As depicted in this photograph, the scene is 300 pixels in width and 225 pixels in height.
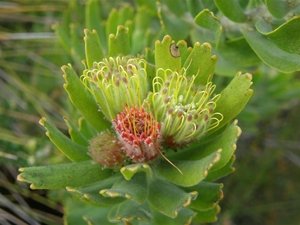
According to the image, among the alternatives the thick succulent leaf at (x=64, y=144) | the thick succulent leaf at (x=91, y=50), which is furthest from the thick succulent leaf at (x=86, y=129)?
the thick succulent leaf at (x=91, y=50)

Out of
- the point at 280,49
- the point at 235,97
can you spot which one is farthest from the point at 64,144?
the point at 280,49

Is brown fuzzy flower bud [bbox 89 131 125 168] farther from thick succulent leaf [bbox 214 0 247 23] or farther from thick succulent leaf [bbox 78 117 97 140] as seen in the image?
thick succulent leaf [bbox 214 0 247 23]

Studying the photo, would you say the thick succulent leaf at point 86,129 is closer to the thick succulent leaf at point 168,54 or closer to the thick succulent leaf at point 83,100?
the thick succulent leaf at point 83,100

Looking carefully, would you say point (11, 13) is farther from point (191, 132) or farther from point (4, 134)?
point (191, 132)

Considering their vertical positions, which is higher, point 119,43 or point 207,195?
point 119,43

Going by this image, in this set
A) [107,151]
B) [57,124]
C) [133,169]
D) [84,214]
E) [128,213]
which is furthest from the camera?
[57,124]

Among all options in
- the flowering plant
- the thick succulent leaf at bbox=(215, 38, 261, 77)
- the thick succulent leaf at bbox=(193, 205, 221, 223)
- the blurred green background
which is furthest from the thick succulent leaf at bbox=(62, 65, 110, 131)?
the blurred green background

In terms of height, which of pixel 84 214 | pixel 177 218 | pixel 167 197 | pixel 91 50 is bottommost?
pixel 84 214

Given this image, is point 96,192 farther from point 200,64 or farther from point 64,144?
point 200,64
